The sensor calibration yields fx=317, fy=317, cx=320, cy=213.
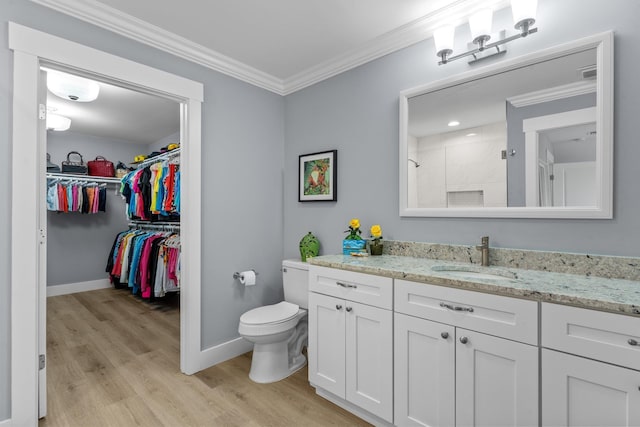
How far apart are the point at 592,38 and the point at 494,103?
19.2 inches

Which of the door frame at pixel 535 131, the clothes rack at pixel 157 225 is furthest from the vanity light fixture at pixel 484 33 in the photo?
the clothes rack at pixel 157 225

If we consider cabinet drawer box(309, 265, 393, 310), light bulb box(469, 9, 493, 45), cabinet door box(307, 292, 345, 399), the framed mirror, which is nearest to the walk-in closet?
cabinet door box(307, 292, 345, 399)

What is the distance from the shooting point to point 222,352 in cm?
259

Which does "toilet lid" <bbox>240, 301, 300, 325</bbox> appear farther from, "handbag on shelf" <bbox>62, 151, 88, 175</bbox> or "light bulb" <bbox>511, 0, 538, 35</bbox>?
"handbag on shelf" <bbox>62, 151, 88, 175</bbox>

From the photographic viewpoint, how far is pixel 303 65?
2.70 metres

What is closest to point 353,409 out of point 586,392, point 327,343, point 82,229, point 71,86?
point 327,343

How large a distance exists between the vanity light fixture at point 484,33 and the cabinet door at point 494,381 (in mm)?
1534

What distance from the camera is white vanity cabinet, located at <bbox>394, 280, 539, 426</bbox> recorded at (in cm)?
127

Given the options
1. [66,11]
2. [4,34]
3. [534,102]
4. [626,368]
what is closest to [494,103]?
[534,102]

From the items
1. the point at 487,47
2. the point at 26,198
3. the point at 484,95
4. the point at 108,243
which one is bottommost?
the point at 108,243

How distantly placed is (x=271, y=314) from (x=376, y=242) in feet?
3.07

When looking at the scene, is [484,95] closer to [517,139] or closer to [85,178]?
[517,139]

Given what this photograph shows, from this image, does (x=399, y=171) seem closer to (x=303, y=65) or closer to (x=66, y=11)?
(x=303, y=65)

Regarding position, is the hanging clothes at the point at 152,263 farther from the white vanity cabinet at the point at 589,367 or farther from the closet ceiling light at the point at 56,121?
the white vanity cabinet at the point at 589,367
